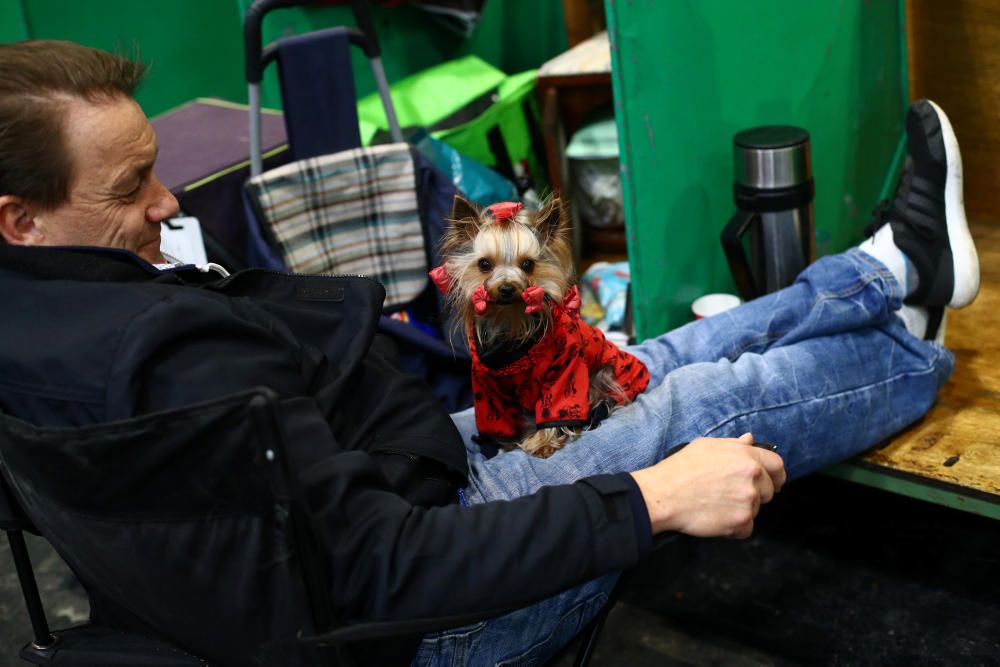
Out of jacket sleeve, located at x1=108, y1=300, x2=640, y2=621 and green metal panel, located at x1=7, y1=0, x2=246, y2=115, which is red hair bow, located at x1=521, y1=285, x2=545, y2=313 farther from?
green metal panel, located at x1=7, y1=0, x2=246, y2=115

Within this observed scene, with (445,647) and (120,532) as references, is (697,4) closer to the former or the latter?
(445,647)

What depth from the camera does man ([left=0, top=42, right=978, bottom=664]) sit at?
3.66ft

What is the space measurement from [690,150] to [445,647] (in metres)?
1.35

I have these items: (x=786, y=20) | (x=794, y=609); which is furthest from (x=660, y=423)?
(x=786, y=20)

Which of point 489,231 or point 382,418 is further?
point 489,231

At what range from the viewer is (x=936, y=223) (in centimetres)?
199

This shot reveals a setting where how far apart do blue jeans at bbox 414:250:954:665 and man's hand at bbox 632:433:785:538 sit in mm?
269

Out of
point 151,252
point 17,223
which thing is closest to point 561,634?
point 151,252

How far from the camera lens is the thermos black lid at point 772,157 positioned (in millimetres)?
2199

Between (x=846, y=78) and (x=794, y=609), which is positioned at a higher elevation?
(x=846, y=78)

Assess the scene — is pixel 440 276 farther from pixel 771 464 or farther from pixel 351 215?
pixel 351 215

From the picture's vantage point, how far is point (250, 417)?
990 mm

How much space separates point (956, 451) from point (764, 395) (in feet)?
1.58

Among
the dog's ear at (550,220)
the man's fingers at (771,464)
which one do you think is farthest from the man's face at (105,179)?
the man's fingers at (771,464)
